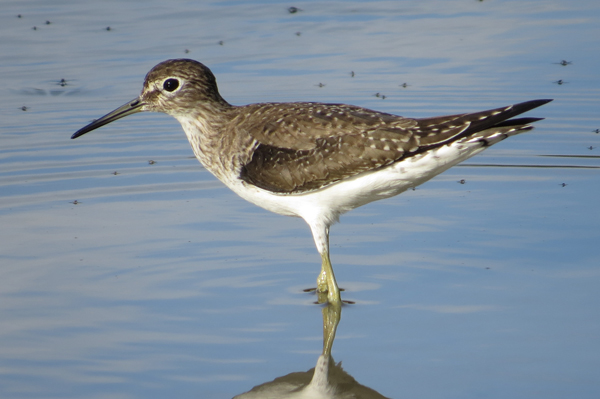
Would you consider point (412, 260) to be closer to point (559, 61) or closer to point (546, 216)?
point (546, 216)

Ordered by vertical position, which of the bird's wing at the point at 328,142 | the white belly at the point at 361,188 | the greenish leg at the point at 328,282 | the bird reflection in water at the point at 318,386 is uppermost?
the bird's wing at the point at 328,142

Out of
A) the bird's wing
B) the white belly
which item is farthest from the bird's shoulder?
the white belly

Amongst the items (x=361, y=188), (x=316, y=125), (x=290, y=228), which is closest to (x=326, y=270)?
(x=361, y=188)

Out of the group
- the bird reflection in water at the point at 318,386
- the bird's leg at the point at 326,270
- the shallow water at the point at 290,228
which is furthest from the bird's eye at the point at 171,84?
the bird reflection in water at the point at 318,386

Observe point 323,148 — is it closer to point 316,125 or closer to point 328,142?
point 328,142

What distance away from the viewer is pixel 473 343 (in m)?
6.81

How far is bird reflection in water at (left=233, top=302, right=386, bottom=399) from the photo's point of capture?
6.24m

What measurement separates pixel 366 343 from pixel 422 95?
7.42 m

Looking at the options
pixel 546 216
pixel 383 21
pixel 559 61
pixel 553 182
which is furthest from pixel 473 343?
pixel 383 21

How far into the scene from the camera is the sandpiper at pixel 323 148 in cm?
743

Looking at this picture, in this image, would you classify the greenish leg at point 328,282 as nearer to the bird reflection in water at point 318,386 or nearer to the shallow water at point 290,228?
the shallow water at point 290,228

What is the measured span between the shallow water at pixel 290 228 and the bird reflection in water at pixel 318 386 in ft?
0.33

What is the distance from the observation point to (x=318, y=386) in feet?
21.2

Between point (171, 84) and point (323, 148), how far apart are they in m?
1.82
